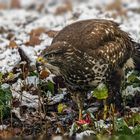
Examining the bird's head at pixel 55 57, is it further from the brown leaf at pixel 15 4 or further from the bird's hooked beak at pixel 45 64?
the brown leaf at pixel 15 4

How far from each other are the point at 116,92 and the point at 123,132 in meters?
1.12

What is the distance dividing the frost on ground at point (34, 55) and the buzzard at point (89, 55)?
11.0 inches

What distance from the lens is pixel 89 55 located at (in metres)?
7.76

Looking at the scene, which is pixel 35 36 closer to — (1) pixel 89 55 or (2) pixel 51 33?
(2) pixel 51 33

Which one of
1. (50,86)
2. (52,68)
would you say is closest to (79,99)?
(50,86)

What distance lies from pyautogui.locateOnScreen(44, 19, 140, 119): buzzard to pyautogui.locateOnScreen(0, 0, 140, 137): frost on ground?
0.28m

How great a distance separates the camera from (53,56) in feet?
24.6

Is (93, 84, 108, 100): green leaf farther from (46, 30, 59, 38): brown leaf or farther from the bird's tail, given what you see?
(46, 30, 59, 38): brown leaf

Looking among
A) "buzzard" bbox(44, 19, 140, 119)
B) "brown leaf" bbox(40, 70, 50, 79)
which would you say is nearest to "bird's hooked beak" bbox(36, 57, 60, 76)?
"buzzard" bbox(44, 19, 140, 119)

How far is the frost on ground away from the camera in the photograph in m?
8.24

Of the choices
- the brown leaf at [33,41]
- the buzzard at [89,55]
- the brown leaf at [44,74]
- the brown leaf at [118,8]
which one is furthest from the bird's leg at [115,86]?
the brown leaf at [118,8]

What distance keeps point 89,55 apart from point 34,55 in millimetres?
2092

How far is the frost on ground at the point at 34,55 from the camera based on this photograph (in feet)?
27.0

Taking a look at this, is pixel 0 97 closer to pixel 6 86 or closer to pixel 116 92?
pixel 6 86
